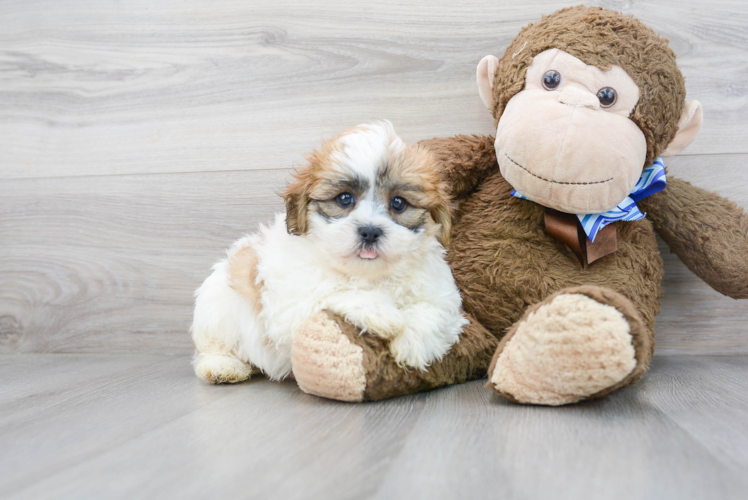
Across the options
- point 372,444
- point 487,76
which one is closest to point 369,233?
point 372,444

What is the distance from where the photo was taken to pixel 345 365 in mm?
1041

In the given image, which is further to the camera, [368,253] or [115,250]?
[115,250]

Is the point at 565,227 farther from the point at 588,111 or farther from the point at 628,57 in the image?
the point at 628,57

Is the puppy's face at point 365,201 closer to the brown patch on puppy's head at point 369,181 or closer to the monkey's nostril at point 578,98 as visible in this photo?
the brown patch on puppy's head at point 369,181

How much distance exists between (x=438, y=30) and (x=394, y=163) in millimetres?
669

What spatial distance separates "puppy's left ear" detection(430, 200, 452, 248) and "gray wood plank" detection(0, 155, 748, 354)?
2.05ft

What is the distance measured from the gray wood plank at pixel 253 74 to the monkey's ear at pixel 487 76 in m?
0.17

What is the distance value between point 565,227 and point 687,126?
37cm

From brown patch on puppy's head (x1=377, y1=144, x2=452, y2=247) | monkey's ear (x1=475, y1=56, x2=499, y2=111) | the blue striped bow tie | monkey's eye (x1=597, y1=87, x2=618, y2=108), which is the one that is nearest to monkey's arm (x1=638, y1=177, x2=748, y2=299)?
the blue striped bow tie

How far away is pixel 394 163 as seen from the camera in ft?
3.67

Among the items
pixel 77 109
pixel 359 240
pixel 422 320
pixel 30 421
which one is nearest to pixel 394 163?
pixel 359 240

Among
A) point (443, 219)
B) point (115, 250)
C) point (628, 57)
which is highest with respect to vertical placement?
point (628, 57)

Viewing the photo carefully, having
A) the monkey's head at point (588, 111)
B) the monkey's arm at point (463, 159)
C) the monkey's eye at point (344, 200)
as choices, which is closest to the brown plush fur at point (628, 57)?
the monkey's head at point (588, 111)

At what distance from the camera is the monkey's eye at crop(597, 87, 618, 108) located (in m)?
1.18
